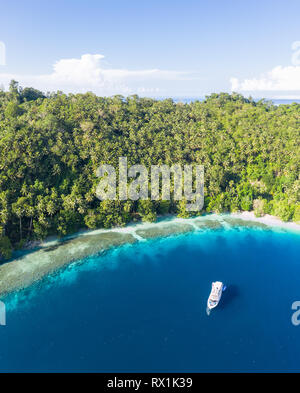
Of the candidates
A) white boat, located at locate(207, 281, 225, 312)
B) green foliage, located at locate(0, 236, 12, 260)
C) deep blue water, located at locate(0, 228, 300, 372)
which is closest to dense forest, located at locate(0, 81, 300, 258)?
green foliage, located at locate(0, 236, 12, 260)

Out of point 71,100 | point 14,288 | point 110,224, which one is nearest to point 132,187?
point 110,224

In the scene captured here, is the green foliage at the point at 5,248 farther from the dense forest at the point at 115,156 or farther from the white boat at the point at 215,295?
the white boat at the point at 215,295

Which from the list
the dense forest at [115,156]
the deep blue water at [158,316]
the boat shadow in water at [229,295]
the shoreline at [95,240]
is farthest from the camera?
the dense forest at [115,156]


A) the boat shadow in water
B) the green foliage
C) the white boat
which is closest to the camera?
the white boat

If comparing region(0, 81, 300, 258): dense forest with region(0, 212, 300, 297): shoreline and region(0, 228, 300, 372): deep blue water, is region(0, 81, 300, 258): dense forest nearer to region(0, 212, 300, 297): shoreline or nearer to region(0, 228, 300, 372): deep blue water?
region(0, 212, 300, 297): shoreline

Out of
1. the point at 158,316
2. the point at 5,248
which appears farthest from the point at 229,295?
the point at 5,248

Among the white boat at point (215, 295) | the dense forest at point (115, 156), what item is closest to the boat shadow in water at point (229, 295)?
the white boat at point (215, 295)

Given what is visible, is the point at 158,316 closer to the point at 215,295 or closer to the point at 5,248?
the point at 215,295
